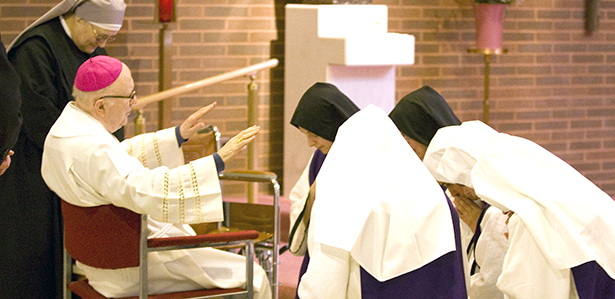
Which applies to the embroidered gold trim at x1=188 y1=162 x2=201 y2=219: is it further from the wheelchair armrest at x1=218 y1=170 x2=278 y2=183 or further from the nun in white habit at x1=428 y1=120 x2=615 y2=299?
the nun in white habit at x1=428 y1=120 x2=615 y2=299

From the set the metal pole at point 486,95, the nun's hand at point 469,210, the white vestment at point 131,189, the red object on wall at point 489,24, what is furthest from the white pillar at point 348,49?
the white vestment at point 131,189

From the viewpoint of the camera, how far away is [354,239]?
208 cm

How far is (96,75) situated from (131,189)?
508 mm

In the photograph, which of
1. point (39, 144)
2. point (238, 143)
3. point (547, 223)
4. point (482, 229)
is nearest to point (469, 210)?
point (482, 229)

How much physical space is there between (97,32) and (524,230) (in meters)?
2.38

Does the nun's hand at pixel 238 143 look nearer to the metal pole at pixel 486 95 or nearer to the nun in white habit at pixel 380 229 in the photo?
the nun in white habit at pixel 380 229

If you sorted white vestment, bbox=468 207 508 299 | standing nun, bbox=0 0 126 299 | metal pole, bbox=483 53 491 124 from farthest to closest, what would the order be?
metal pole, bbox=483 53 491 124 < standing nun, bbox=0 0 126 299 < white vestment, bbox=468 207 508 299

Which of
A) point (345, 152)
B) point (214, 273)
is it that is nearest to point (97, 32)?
point (214, 273)

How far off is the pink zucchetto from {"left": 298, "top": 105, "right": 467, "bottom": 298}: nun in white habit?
42.9 inches

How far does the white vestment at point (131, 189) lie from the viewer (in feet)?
8.75

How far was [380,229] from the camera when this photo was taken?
2107 millimetres

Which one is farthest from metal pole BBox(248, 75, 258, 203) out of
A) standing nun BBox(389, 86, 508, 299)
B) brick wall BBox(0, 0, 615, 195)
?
standing nun BBox(389, 86, 508, 299)

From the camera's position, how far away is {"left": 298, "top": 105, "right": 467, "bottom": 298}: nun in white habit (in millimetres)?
2107

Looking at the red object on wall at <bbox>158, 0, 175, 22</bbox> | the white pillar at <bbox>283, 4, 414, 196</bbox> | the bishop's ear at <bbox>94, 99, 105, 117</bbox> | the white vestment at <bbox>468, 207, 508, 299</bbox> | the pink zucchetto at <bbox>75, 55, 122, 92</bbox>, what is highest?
the red object on wall at <bbox>158, 0, 175, 22</bbox>
